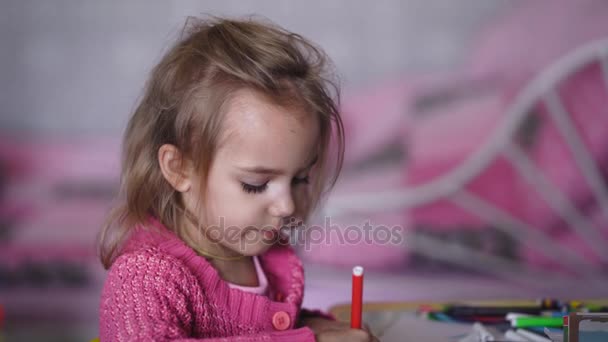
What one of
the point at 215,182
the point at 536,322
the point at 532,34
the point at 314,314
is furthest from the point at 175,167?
the point at 532,34

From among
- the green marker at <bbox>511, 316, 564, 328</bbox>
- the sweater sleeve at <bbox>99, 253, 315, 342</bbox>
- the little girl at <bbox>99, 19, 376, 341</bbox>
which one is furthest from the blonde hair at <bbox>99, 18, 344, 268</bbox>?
the green marker at <bbox>511, 316, 564, 328</bbox>

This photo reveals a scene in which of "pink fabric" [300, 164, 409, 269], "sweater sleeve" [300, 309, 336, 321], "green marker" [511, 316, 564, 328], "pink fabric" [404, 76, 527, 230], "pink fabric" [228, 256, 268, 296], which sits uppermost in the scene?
"pink fabric" [404, 76, 527, 230]

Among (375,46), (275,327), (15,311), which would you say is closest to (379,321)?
(275,327)

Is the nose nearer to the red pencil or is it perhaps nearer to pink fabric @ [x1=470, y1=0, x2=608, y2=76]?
the red pencil

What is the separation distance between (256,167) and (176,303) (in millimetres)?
172

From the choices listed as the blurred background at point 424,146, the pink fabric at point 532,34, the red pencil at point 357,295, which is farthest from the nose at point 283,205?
the pink fabric at point 532,34

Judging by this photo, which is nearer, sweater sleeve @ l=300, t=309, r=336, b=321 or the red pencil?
the red pencil

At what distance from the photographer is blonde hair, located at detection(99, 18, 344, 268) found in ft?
2.66

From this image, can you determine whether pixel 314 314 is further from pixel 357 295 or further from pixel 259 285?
pixel 357 295

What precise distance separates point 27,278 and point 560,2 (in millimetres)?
1538

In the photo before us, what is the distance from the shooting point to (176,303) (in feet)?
2.48

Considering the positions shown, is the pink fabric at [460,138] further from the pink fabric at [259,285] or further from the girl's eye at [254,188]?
the girl's eye at [254,188]

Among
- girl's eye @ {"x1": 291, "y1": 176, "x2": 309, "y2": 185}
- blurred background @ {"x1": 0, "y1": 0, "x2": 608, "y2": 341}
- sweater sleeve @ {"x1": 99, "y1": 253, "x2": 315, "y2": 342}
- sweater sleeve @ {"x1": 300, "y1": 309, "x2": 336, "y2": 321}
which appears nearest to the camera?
sweater sleeve @ {"x1": 99, "y1": 253, "x2": 315, "y2": 342}

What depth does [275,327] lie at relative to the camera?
33.7 inches
